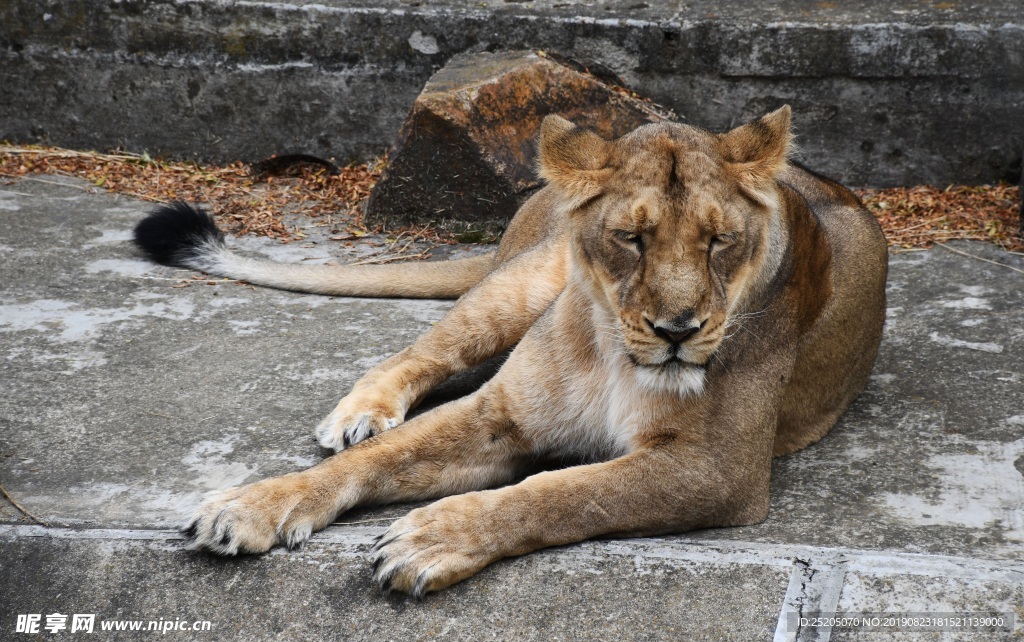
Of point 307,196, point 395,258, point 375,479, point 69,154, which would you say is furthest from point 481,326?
point 69,154

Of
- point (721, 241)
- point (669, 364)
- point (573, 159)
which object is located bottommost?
point (669, 364)

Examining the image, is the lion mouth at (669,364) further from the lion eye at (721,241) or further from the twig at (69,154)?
the twig at (69,154)

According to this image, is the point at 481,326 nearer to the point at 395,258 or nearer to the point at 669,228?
the point at 669,228

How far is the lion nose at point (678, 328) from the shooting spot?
2553mm

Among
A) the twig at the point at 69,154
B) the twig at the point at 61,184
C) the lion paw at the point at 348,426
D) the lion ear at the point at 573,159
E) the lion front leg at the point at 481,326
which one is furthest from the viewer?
the twig at the point at 69,154

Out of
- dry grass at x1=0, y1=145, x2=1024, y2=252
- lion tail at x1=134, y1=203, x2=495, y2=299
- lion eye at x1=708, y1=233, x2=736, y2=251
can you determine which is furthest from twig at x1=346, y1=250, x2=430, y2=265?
lion eye at x1=708, y1=233, x2=736, y2=251

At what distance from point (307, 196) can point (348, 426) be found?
287 centimetres

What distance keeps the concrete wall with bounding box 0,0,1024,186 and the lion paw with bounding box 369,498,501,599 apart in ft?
11.9

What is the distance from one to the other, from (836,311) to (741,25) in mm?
2603

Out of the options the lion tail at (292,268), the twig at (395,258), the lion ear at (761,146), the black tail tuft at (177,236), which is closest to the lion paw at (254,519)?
the lion ear at (761,146)

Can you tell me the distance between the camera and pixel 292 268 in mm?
4555

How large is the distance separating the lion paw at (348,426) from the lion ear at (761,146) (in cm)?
128

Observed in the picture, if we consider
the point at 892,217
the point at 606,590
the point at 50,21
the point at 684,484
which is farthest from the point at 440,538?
the point at 50,21

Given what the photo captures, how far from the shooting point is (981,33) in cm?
535
